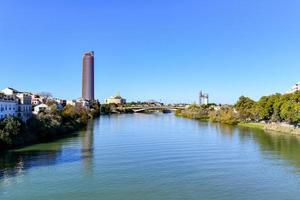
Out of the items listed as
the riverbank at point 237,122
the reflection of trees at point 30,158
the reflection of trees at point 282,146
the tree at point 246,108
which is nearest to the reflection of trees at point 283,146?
the reflection of trees at point 282,146

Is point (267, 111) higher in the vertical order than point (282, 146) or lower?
higher

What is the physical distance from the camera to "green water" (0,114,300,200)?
17.0 meters

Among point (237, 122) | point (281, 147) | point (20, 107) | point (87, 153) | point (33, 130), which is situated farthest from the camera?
point (237, 122)

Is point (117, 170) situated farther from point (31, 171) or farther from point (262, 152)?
point (262, 152)

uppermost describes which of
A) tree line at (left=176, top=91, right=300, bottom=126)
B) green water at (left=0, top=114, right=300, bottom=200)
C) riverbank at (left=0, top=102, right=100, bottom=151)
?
tree line at (left=176, top=91, right=300, bottom=126)

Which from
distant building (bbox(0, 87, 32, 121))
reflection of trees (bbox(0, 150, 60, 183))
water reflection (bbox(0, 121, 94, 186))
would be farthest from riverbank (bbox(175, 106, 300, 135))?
distant building (bbox(0, 87, 32, 121))

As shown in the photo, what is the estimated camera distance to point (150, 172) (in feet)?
69.3

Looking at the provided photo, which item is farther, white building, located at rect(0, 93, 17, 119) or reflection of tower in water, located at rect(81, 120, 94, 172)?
white building, located at rect(0, 93, 17, 119)

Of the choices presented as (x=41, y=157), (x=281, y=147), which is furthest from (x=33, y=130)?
(x=281, y=147)

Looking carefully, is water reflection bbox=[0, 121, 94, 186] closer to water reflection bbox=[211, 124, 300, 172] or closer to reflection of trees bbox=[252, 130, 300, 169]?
water reflection bbox=[211, 124, 300, 172]

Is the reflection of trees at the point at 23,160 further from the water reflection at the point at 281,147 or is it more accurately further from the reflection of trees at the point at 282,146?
the reflection of trees at the point at 282,146

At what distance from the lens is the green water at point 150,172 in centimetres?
1703

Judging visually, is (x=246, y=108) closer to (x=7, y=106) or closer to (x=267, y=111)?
(x=267, y=111)

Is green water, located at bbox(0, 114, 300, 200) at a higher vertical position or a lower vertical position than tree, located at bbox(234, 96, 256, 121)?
lower
